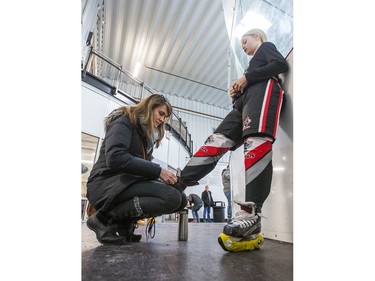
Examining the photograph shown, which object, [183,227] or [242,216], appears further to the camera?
[183,227]

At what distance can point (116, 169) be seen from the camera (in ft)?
3.27

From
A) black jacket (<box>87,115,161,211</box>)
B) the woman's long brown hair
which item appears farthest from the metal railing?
black jacket (<box>87,115,161,211</box>)

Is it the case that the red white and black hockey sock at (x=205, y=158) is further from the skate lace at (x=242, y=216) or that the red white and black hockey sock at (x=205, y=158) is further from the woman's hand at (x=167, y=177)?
the skate lace at (x=242, y=216)

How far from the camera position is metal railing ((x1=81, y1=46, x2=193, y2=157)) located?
353 cm

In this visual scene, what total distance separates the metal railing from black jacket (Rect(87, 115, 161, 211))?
2.52 metres

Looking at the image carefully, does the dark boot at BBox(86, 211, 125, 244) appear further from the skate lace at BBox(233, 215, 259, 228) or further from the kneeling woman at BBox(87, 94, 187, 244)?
the skate lace at BBox(233, 215, 259, 228)

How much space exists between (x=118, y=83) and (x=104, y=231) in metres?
3.43

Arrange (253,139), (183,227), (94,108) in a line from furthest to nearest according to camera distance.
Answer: (94,108)
(183,227)
(253,139)

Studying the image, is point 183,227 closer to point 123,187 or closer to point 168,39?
point 123,187

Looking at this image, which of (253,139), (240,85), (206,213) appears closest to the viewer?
(253,139)

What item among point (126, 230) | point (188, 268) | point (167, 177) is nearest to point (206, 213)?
point (126, 230)
